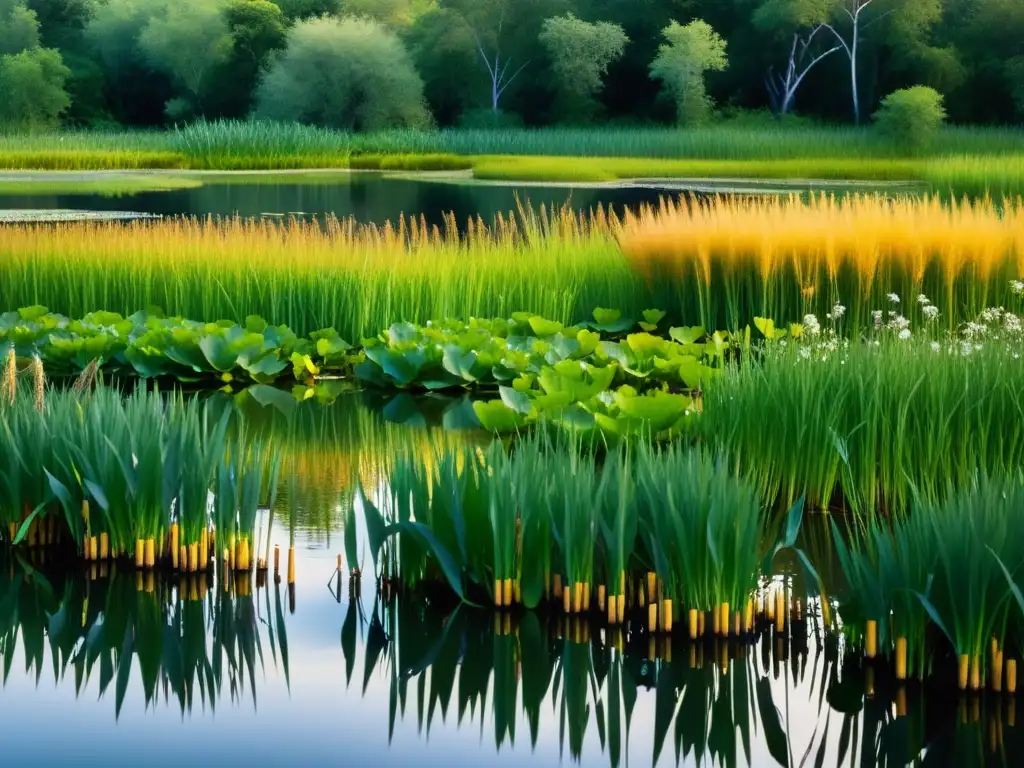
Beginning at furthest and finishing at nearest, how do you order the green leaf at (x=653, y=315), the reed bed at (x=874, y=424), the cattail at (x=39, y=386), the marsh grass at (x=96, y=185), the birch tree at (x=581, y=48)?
the birch tree at (x=581, y=48), the marsh grass at (x=96, y=185), the green leaf at (x=653, y=315), the reed bed at (x=874, y=424), the cattail at (x=39, y=386)

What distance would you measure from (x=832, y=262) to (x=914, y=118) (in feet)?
81.8

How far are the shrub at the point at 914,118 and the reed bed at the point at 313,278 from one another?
2311cm

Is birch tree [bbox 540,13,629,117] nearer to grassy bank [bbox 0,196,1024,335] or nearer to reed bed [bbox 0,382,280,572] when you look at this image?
grassy bank [bbox 0,196,1024,335]

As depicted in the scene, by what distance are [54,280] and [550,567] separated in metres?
6.28

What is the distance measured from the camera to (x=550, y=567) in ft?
13.1

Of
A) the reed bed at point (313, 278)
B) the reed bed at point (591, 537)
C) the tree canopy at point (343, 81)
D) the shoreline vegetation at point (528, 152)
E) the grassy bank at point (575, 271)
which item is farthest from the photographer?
the tree canopy at point (343, 81)

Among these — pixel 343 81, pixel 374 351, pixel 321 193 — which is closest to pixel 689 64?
pixel 343 81

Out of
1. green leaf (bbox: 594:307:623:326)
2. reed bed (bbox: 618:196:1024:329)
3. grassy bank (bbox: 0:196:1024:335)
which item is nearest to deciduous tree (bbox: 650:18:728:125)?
grassy bank (bbox: 0:196:1024:335)

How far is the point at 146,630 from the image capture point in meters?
3.91

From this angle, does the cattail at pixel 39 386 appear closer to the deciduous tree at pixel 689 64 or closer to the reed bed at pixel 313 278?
the reed bed at pixel 313 278

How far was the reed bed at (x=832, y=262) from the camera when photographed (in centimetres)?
802

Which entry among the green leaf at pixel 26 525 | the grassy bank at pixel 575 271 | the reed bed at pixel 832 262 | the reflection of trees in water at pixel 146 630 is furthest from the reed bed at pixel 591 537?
the reed bed at pixel 832 262

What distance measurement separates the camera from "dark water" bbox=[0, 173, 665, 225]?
72.3ft

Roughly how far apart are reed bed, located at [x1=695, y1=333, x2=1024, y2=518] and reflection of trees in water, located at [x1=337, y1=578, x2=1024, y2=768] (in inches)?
51.2
